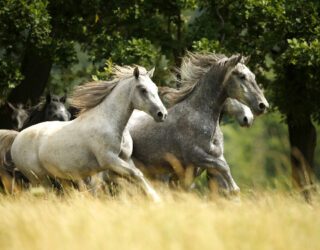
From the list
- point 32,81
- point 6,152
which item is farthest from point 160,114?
point 32,81

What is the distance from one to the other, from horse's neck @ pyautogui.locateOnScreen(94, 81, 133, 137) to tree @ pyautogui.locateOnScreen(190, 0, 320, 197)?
791cm

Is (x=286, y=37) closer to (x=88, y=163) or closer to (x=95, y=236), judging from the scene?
(x=88, y=163)

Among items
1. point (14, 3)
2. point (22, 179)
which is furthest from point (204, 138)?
point (14, 3)

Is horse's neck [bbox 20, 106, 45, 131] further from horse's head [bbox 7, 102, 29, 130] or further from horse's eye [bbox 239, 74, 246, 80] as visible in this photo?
horse's eye [bbox 239, 74, 246, 80]

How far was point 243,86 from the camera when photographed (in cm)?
1569

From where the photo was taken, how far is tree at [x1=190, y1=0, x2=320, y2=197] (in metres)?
23.7

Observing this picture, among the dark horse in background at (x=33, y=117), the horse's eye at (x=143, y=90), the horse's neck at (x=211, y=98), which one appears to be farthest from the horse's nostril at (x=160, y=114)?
the dark horse in background at (x=33, y=117)

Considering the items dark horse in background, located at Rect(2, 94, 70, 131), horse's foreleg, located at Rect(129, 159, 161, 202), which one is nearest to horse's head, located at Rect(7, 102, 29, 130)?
dark horse in background, located at Rect(2, 94, 70, 131)

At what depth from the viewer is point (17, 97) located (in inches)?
972

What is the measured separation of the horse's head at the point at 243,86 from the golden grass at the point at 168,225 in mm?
3876

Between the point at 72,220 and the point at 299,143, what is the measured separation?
15.9 m

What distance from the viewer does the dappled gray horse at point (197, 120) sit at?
1570cm

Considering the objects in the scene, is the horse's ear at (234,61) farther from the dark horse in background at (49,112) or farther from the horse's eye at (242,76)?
the dark horse in background at (49,112)

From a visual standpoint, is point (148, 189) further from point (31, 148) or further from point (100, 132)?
point (31, 148)
